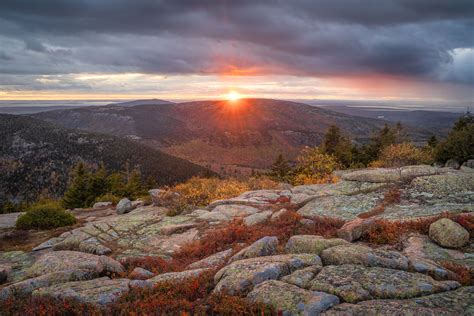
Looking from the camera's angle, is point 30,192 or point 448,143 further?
point 30,192

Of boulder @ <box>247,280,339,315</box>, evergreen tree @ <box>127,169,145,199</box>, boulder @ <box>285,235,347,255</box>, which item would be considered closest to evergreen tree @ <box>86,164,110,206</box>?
evergreen tree @ <box>127,169,145,199</box>

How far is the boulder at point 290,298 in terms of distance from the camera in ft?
21.2

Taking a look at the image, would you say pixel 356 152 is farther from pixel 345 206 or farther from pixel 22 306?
pixel 22 306

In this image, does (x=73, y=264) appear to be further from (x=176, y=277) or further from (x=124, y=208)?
(x=124, y=208)

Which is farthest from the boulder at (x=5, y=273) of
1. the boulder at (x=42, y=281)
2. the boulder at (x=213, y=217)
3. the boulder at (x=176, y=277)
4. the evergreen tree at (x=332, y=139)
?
the evergreen tree at (x=332, y=139)

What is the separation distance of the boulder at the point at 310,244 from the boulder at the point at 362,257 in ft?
2.11

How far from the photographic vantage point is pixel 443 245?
10.4 metres

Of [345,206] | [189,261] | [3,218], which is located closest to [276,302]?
[189,261]

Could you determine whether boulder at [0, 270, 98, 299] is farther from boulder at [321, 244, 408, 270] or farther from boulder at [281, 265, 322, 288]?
boulder at [321, 244, 408, 270]

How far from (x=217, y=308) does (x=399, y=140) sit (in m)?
76.2

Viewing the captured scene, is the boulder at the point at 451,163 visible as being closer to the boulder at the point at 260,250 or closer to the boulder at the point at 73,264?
the boulder at the point at 260,250

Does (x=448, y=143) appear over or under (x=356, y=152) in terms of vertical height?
over

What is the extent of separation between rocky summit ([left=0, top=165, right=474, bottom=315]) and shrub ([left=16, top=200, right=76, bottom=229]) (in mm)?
4033

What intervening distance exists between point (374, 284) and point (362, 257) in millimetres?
1437
